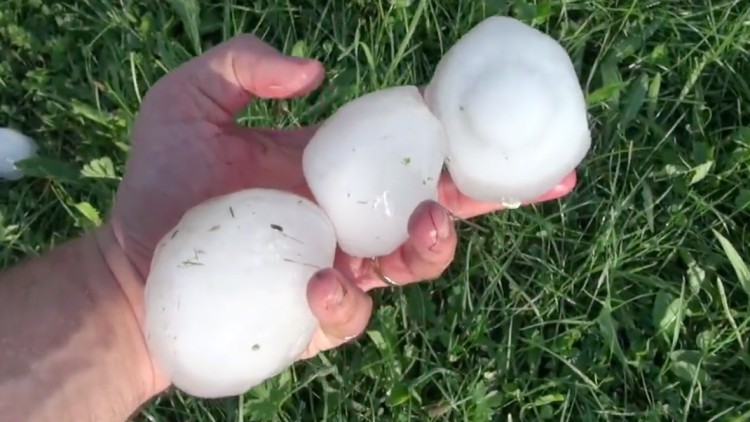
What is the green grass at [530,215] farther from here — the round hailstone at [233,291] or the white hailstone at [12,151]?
the round hailstone at [233,291]

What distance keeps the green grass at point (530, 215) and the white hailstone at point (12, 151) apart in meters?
0.03

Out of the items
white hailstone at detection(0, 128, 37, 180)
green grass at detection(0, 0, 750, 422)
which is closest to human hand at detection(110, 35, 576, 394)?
green grass at detection(0, 0, 750, 422)

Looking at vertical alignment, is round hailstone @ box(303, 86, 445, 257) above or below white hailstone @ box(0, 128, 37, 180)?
above

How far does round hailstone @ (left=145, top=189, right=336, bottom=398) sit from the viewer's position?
1145 millimetres

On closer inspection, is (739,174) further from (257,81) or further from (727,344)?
(257,81)

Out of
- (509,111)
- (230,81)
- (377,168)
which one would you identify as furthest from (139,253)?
(509,111)

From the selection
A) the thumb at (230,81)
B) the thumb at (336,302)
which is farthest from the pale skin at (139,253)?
the thumb at (336,302)

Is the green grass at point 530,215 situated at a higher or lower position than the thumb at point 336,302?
lower

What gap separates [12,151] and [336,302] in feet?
3.34

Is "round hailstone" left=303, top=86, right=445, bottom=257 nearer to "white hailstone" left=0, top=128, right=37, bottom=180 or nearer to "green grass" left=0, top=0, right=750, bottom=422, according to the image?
"green grass" left=0, top=0, right=750, bottom=422

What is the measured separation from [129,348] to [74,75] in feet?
2.39

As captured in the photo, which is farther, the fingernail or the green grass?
the green grass

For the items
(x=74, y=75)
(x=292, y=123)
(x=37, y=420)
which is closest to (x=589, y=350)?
(x=292, y=123)

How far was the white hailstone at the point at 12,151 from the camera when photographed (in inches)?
74.3
